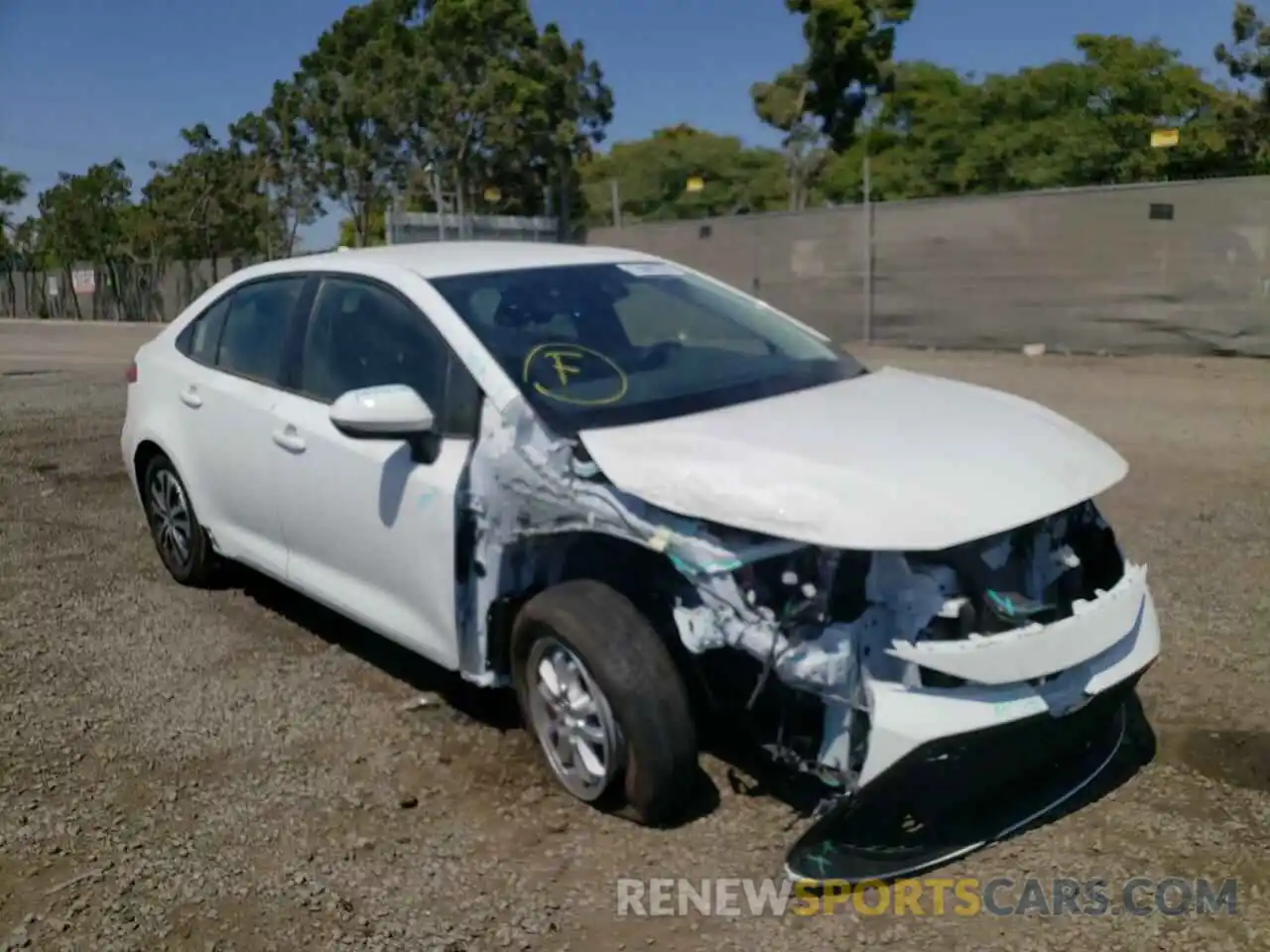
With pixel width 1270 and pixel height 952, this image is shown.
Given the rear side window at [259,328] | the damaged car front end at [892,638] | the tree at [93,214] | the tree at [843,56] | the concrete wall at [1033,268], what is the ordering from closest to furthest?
the damaged car front end at [892,638] → the rear side window at [259,328] → the concrete wall at [1033,268] → the tree at [843,56] → the tree at [93,214]

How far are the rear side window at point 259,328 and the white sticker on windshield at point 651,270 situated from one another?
4.25 feet

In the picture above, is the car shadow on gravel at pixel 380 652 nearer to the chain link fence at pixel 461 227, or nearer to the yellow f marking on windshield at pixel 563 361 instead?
the yellow f marking on windshield at pixel 563 361

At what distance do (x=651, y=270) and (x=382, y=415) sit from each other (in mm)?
1478

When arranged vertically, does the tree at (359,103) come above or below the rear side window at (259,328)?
above

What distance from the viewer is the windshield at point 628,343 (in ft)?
12.6

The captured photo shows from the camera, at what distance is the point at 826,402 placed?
3.88m

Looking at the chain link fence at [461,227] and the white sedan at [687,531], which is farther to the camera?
the chain link fence at [461,227]

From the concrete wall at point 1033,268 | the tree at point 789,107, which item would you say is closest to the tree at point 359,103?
the tree at point 789,107

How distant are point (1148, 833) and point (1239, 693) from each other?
1145 millimetres

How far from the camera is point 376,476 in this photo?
4113 mm

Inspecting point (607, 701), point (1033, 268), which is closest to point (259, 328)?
point (607, 701)

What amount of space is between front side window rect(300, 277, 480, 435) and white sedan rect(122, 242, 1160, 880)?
12mm

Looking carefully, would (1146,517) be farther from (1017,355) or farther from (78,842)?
(1017,355)

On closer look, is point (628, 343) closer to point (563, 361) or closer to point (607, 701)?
point (563, 361)
